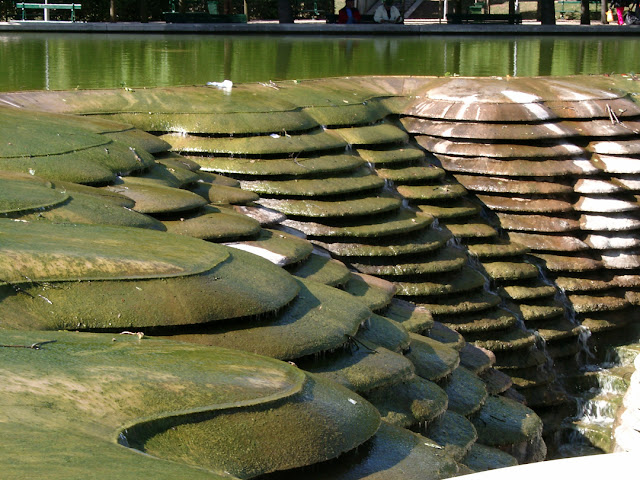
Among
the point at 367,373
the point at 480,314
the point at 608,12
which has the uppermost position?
the point at 608,12

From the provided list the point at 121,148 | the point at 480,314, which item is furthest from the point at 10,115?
the point at 480,314

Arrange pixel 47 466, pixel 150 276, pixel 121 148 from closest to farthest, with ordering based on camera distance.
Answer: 1. pixel 47 466
2. pixel 150 276
3. pixel 121 148

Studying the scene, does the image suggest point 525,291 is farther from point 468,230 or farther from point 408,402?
point 408,402

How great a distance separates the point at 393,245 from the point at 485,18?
18.4 metres

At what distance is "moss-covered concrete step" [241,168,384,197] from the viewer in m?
9.10

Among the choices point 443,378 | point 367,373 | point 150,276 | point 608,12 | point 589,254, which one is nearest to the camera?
point 150,276

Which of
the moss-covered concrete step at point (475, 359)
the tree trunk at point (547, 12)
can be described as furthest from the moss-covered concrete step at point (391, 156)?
the tree trunk at point (547, 12)

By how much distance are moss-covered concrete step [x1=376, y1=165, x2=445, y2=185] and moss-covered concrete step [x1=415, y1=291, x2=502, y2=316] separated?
141cm

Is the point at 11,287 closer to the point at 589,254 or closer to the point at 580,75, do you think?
the point at 589,254

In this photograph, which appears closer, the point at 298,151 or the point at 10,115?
the point at 10,115

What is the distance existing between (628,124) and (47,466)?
391 inches

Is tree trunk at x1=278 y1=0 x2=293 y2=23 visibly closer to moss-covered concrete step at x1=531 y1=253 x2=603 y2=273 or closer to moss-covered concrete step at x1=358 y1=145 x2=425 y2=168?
moss-covered concrete step at x1=358 y1=145 x2=425 y2=168

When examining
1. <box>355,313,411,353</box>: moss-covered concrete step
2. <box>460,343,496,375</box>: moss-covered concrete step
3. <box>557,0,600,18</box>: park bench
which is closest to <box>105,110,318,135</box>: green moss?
<box>460,343,496,375</box>: moss-covered concrete step

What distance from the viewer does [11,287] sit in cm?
415
